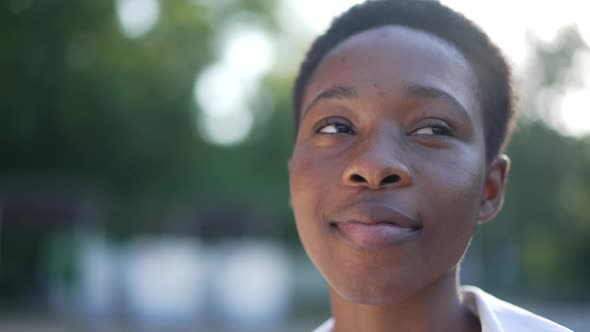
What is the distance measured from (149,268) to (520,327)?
487 inches

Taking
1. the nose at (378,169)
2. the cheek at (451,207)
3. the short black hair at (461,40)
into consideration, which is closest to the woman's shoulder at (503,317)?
the cheek at (451,207)

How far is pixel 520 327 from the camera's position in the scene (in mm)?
1755

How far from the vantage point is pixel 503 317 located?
1.80m

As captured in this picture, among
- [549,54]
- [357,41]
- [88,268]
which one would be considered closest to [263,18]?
[549,54]

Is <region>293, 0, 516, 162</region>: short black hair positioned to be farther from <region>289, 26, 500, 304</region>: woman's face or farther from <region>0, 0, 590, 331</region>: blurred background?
<region>0, 0, 590, 331</region>: blurred background

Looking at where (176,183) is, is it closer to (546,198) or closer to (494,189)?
(546,198)

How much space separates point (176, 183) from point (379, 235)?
18.0 meters

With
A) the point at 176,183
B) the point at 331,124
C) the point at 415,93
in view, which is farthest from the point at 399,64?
the point at 176,183

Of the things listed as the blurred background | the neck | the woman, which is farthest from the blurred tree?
the neck

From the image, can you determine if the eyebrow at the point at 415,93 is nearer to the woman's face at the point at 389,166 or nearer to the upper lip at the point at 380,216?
the woman's face at the point at 389,166

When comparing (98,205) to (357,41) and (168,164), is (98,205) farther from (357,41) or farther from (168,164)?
(357,41)

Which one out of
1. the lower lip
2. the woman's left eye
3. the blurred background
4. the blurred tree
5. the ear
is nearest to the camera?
the lower lip

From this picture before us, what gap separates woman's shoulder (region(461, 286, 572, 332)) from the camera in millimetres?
1727

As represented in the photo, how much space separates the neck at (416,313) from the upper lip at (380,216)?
0.86 feet
